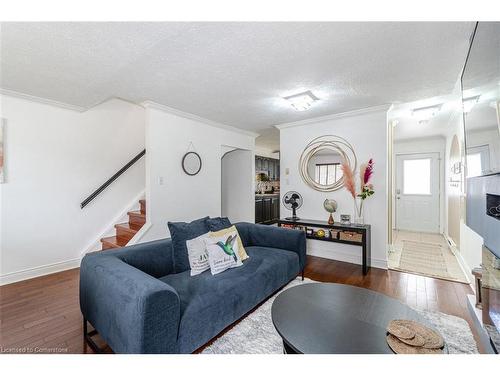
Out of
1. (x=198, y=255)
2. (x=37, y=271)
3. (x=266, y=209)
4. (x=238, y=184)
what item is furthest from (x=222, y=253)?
(x=266, y=209)

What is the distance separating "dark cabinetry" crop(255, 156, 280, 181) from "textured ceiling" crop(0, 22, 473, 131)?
354 cm

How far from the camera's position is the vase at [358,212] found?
11.4ft

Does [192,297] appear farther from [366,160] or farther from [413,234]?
[413,234]

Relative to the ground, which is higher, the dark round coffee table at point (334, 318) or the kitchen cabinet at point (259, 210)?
the kitchen cabinet at point (259, 210)

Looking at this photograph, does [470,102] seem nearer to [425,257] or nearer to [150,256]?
[150,256]

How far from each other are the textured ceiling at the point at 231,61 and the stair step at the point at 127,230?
1.80m

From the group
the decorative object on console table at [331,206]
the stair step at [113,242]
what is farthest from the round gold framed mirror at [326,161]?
the stair step at [113,242]

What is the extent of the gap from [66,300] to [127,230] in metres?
1.17

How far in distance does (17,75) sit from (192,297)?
280cm

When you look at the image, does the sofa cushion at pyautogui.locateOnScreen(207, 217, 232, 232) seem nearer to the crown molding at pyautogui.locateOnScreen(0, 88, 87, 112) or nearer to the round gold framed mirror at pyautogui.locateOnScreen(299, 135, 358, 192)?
the round gold framed mirror at pyautogui.locateOnScreen(299, 135, 358, 192)

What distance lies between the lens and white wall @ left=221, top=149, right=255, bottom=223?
16.8 ft

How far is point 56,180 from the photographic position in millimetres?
3160

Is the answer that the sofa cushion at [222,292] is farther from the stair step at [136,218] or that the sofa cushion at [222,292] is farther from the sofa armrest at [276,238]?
the stair step at [136,218]
